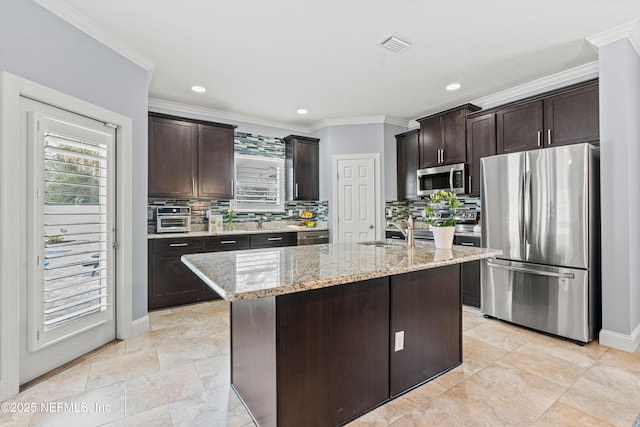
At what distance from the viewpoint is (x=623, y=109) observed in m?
2.65

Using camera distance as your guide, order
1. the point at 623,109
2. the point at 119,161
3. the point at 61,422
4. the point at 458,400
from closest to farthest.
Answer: the point at 61,422 → the point at 458,400 → the point at 623,109 → the point at 119,161

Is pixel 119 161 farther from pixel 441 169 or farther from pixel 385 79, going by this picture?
pixel 441 169

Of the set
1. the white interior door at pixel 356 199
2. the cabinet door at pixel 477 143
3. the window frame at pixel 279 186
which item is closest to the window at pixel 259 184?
the window frame at pixel 279 186

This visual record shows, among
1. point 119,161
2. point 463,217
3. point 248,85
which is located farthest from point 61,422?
point 463,217

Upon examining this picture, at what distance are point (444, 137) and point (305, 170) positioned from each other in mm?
2192

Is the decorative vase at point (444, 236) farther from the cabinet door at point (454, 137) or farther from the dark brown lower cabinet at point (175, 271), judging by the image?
the dark brown lower cabinet at point (175, 271)

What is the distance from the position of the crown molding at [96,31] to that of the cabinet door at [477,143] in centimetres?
378

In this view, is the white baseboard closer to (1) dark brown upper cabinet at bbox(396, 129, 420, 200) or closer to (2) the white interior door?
(1) dark brown upper cabinet at bbox(396, 129, 420, 200)

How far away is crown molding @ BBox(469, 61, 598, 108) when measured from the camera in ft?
10.8

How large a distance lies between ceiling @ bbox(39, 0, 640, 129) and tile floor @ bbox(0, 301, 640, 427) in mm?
2709

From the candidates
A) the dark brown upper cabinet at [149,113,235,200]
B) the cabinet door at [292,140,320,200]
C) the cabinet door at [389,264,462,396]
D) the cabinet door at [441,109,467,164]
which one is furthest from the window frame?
the cabinet door at [389,264,462,396]

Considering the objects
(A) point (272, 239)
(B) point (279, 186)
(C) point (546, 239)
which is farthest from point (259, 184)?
(C) point (546, 239)

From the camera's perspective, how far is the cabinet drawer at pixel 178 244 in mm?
3746

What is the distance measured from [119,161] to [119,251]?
2.72ft
